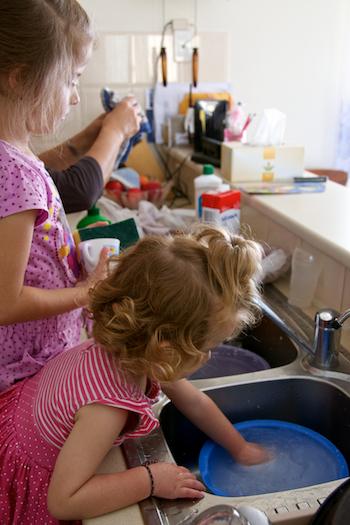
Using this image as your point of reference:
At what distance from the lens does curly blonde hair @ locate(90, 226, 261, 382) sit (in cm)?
72

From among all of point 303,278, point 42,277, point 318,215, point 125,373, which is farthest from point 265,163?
point 125,373

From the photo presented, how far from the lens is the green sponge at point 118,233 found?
1.09 metres

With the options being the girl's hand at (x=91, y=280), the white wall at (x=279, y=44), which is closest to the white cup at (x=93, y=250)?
the girl's hand at (x=91, y=280)

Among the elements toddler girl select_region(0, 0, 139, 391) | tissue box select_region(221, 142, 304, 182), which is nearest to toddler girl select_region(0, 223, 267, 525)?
toddler girl select_region(0, 0, 139, 391)

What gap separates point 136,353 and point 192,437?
370 millimetres

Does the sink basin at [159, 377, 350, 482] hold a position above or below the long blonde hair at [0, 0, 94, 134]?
below

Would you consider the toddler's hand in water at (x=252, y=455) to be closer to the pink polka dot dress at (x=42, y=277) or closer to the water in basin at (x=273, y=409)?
the water in basin at (x=273, y=409)

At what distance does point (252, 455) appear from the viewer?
964 millimetres

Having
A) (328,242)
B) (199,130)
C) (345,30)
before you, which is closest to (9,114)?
(328,242)

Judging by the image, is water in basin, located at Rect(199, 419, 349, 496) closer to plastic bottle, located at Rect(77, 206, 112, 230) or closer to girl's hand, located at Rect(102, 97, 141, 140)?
plastic bottle, located at Rect(77, 206, 112, 230)

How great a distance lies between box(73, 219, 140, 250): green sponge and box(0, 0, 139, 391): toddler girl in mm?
121

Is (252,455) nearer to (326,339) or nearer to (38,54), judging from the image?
(326,339)

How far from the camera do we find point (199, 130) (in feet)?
7.23

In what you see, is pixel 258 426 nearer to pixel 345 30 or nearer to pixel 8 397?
pixel 8 397
